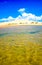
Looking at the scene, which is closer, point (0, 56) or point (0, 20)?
point (0, 56)

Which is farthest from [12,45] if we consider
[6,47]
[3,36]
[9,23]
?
[9,23]

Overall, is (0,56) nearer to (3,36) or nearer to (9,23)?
(3,36)

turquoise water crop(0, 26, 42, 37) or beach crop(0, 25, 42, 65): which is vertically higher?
turquoise water crop(0, 26, 42, 37)

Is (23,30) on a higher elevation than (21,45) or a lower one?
higher

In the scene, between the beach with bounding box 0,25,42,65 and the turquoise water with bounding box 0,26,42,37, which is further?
the turquoise water with bounding box 0,26,42,37

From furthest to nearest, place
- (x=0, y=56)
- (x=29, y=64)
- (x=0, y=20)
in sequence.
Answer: (x=0, y=20), (x=0, y=56), (x=29, y=64)

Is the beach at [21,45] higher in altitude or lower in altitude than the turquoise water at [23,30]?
lower

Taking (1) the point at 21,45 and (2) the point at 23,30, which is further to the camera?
(2) the point at 23,30

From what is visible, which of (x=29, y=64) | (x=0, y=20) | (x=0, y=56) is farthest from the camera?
(x=0, y=20)

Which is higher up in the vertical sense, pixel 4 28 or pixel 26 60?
pixel 4 28

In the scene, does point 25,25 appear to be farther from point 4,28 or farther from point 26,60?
point 26,60

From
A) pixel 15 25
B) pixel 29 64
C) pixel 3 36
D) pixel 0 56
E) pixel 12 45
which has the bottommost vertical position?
pixel 29 64
